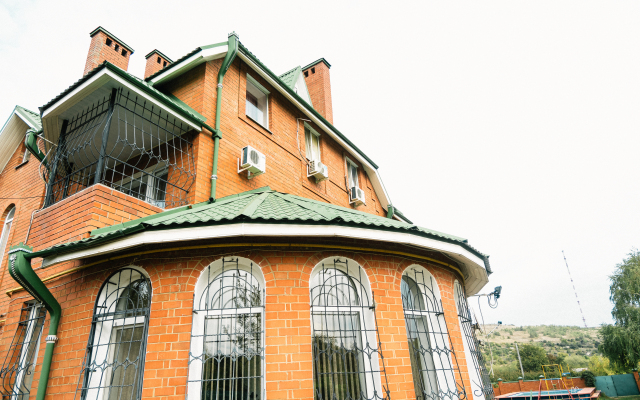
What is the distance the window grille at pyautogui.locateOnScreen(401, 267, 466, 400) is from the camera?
4.64 metres

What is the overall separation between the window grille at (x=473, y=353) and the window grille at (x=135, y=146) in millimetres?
4623

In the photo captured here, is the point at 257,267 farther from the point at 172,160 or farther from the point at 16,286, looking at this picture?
the point at 16,286

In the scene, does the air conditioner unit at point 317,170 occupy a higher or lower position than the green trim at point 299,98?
lower

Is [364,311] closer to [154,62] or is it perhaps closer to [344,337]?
[344,337]

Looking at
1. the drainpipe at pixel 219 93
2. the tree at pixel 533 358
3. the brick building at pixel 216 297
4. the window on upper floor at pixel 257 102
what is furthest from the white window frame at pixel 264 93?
the tree at pixel 533 358

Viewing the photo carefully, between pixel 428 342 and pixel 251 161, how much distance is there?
4.23 meters

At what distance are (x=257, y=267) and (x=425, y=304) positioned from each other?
2.31m

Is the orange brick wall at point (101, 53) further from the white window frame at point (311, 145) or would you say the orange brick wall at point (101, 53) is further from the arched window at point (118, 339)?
the arched window at point (118, 339)

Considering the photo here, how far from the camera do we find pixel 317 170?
921 centimetres

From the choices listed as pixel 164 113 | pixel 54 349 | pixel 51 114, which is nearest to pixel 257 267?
pixel 54 349

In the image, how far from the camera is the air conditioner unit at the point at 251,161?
7002 mm

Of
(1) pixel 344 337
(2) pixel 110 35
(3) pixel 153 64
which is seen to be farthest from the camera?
(3) pixel 153 64

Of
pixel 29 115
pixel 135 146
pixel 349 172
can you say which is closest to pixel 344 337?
pixel 135 146

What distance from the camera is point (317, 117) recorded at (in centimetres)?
989
